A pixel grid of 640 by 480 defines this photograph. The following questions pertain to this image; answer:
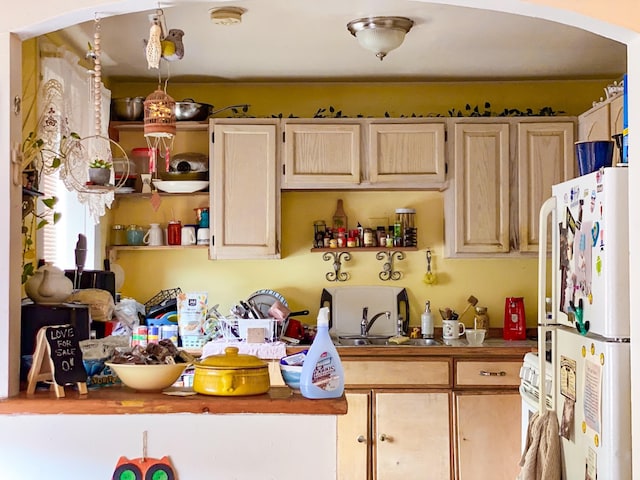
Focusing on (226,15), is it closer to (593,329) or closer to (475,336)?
(593,329)

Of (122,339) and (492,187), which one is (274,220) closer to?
(492,187)

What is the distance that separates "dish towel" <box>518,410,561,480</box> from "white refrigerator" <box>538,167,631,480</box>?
0.03 metres

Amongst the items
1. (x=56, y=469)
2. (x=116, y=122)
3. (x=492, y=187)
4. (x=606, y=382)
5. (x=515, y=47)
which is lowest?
(x=56, y=469)

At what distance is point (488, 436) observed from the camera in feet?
14.9

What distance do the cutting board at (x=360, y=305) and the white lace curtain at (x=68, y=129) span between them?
4.87ft

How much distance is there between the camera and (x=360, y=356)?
179 inches

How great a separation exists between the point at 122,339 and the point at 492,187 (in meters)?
2.81

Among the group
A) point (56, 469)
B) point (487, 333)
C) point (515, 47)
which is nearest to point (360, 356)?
point (487, 333)

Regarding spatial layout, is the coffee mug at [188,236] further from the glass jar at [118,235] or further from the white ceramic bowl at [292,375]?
the white ceramic bowl at [292,375]

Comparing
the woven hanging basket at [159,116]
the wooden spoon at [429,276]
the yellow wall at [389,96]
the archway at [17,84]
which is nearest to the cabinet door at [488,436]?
the wooden spoon at [429,276]

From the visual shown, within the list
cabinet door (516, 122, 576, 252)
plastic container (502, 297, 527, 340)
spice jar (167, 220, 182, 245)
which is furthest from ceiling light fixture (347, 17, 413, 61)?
plastic container (502, 297, 527, 340)

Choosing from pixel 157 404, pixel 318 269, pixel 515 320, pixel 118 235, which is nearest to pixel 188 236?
pixel 118 235

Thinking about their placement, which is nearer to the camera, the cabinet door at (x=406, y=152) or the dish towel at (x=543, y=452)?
the dish towel at (x=543, y=452)

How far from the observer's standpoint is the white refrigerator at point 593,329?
8.64ft
